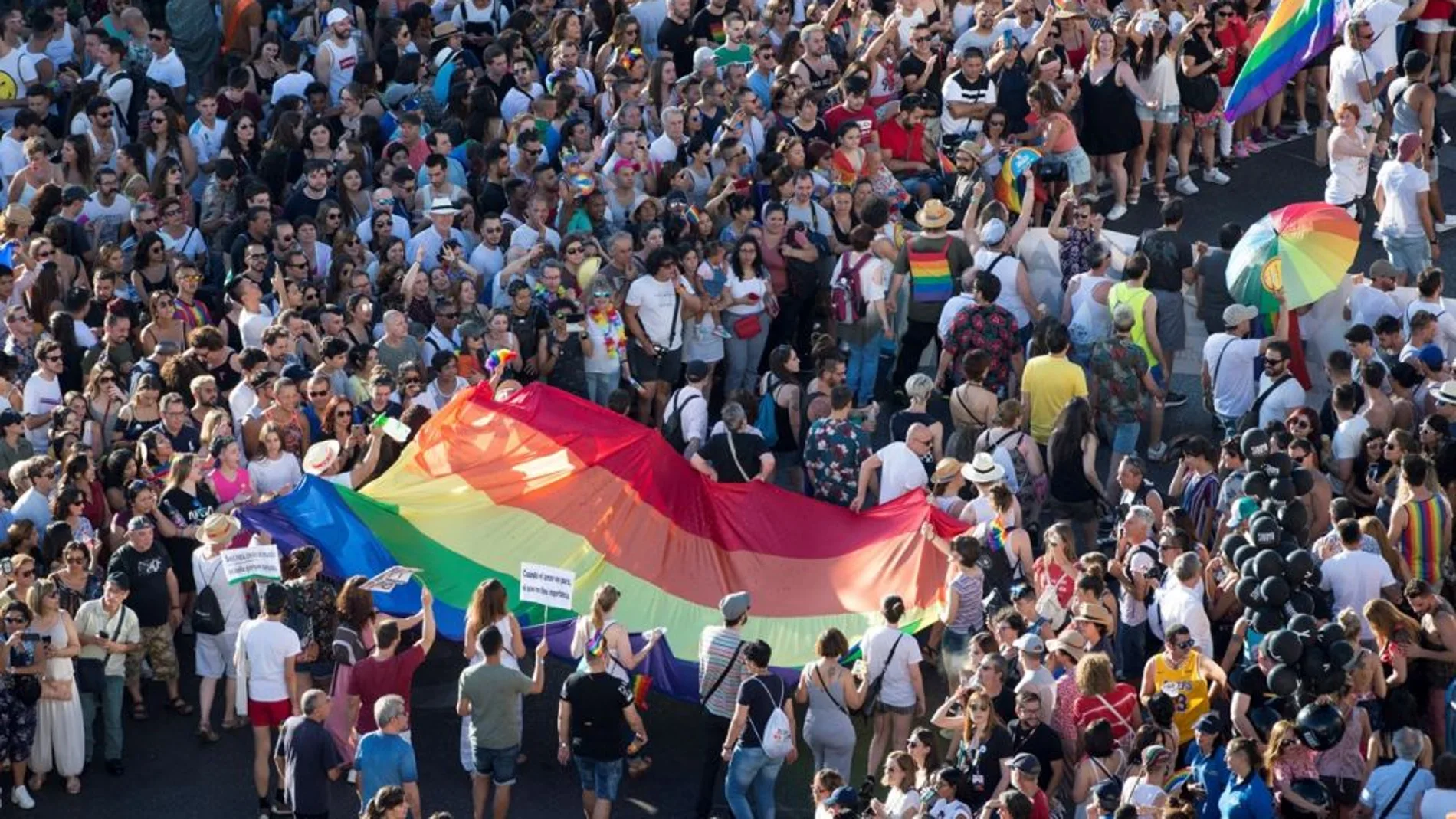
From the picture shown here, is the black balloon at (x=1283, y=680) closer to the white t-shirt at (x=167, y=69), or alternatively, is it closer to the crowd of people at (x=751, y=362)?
the crowd of people at (x=751, y=362)

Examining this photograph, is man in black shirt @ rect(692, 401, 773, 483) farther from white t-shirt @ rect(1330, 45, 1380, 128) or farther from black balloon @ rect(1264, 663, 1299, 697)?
white t-shirt @ rect(1330, 45, 1380, 128)

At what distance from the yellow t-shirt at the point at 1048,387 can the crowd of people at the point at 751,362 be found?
0.10ft

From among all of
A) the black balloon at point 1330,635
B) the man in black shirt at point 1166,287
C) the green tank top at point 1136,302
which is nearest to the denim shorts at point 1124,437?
the green tank top at point 1136,302

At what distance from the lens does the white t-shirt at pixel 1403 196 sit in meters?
19.4

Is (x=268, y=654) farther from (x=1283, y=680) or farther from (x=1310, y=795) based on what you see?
(x=1310, y=795)

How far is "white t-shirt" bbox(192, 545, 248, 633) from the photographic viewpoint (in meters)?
15.6

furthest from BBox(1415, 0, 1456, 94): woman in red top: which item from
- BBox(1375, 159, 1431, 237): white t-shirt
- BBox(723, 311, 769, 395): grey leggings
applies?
BBox(723, 311, 769, 395): grey leggings

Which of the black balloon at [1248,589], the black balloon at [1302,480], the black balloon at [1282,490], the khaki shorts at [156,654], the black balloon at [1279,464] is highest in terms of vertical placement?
the black balloon at [1279,464]

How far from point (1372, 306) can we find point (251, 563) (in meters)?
7.66

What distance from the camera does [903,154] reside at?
69.4 ft

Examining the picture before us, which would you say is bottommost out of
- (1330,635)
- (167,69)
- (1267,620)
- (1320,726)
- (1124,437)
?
(1124,437)

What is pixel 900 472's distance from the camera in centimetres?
1700

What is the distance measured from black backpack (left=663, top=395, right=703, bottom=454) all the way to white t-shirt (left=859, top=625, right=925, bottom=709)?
10.4 feet

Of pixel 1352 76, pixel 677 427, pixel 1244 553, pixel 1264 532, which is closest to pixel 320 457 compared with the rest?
pixel 677 427
